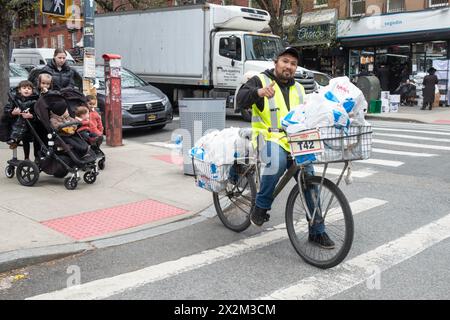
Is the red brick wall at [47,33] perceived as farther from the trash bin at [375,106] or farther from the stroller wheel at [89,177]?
the stroller wheel at [89,177]

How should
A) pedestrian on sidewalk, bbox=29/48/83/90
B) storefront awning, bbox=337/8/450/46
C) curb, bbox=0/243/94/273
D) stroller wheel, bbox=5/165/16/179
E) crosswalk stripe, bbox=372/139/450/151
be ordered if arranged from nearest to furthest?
curb, bbox=0/243/94/273, stroller wheel, bbox=5/165/16/179, pedestrian on sidewalk, bbox=29/48/83/90, crosswalk stripe, bbox=372/139/450/151, storefront awning, bbox=337/8/450/46

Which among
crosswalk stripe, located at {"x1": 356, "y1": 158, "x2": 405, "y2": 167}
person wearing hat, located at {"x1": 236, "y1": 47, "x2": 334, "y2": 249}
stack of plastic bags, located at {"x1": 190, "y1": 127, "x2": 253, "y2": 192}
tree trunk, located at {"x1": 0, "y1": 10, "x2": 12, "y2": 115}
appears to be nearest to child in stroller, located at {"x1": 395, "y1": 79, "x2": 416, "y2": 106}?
crosswalk stripe, located at {"x1": 356, "y1": 158, "x2": 405, "y2": 167}

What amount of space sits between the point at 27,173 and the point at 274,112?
4240 mm

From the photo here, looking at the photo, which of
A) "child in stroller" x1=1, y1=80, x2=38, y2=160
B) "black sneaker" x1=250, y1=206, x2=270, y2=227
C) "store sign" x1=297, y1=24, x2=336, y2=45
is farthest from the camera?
"store sign" x1=297, y1=24, x2=336, y2=45

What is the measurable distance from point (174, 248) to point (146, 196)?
203 centimetres

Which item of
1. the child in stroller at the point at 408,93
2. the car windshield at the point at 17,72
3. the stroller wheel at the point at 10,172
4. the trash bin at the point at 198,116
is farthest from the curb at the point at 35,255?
the child in stroller at the point at 408,93

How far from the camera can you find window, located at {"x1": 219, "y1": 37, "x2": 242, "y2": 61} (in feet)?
53.9

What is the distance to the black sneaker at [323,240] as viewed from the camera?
4.68 m

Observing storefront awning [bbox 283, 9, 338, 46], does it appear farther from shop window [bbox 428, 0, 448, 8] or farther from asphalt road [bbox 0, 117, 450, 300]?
asphalt road [bbox 0, 117, 450, 300]

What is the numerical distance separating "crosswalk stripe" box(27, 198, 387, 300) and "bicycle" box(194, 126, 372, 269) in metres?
0.32

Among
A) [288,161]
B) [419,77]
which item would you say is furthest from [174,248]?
[419,77]

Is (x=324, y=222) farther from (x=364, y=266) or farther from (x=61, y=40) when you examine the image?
(x=61, y=40)

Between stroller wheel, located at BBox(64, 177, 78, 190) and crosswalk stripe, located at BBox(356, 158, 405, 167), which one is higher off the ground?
stroller wheel, located at BBox(64, 177, 78, 190)

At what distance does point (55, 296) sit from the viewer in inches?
160
